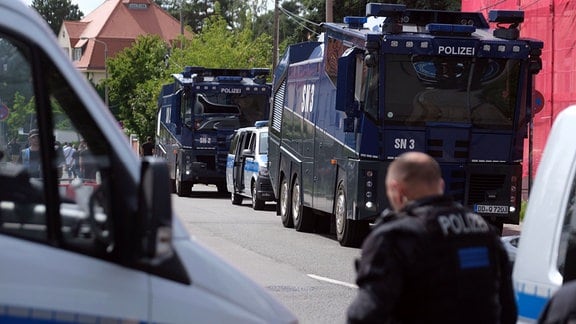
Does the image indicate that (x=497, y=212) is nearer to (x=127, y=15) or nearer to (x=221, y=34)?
(x=221, y=34)

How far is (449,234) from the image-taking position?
4.69 m

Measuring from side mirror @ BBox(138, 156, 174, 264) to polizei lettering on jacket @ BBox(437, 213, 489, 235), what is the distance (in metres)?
1.14

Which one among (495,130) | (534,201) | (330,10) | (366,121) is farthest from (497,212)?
(330,10)

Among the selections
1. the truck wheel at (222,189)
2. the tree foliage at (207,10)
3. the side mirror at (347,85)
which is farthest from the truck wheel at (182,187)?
the tree foliage at (207,10)

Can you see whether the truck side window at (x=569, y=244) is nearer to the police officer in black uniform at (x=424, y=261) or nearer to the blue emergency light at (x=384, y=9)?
the police officer in black uniform at (x=424, y=261)

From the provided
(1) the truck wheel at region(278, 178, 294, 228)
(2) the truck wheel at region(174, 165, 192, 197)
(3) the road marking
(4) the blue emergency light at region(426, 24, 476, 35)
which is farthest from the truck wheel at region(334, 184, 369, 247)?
(2) the truck wheel at region(174, 165, 192, 197)

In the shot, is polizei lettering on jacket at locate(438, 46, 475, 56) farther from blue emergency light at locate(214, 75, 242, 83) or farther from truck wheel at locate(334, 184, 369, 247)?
blue emergency light at locate(214, 75, 242, 83)

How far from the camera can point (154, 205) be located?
3.97 meters

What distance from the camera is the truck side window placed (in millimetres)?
5477

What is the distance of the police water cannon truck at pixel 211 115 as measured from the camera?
117 feet

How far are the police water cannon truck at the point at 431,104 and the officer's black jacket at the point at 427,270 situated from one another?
1328 cm

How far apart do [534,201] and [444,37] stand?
13.2 metres

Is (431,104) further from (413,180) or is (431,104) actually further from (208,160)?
(208,160)

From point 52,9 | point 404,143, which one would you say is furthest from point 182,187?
point 52,9
